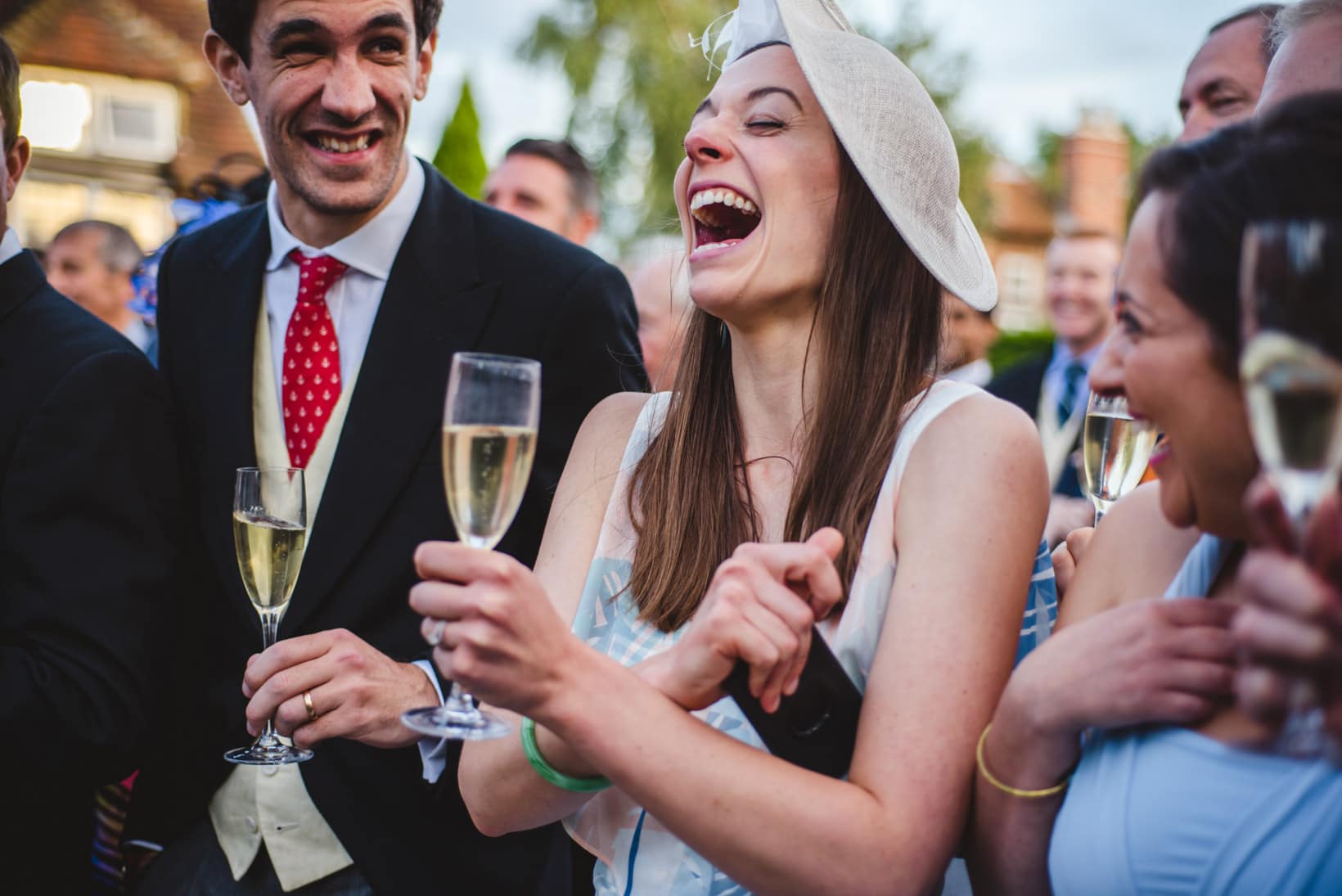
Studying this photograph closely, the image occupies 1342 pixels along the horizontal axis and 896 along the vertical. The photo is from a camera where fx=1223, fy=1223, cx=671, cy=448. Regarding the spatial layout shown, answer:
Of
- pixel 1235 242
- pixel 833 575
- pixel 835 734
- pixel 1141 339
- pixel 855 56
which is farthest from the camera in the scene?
pixel 855 56

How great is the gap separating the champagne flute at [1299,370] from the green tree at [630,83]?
2289 cm

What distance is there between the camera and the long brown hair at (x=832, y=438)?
2361 millimetres

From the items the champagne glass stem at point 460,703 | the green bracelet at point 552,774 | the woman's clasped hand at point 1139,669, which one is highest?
the woman's clasped hand at point 1139,669

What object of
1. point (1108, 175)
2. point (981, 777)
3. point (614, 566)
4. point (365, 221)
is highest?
point (1108, 175)

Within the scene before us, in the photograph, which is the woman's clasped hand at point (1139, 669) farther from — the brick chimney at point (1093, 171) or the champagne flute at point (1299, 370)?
the brick chimney at point (1093, 171)

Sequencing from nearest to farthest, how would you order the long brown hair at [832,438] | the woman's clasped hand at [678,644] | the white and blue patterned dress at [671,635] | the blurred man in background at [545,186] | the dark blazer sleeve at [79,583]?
the woman's clasped hand at [678,644] < the white and blue patterned dress at [671,635] < the long brown hair at [832,438] < the dark blazer sleeve at [79,583] < the blurred man in background at [545,186]

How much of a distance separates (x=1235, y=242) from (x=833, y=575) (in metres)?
0.71

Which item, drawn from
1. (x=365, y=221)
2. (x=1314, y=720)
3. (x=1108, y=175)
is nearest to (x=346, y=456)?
(x=365, y=221)

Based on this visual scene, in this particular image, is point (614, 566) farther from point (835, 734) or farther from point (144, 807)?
point (144, 807)

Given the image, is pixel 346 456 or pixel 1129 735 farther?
pixel 346 456

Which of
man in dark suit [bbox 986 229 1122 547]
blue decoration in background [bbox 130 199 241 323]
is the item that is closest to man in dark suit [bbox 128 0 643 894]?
blue decoration in background [bbox 130 199 241 323]

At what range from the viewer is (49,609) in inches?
105

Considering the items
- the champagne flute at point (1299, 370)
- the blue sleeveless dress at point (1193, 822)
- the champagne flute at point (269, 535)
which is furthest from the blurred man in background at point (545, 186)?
the champagne flute at point (1299, 370)

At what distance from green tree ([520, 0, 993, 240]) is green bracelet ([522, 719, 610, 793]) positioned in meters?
22.2
